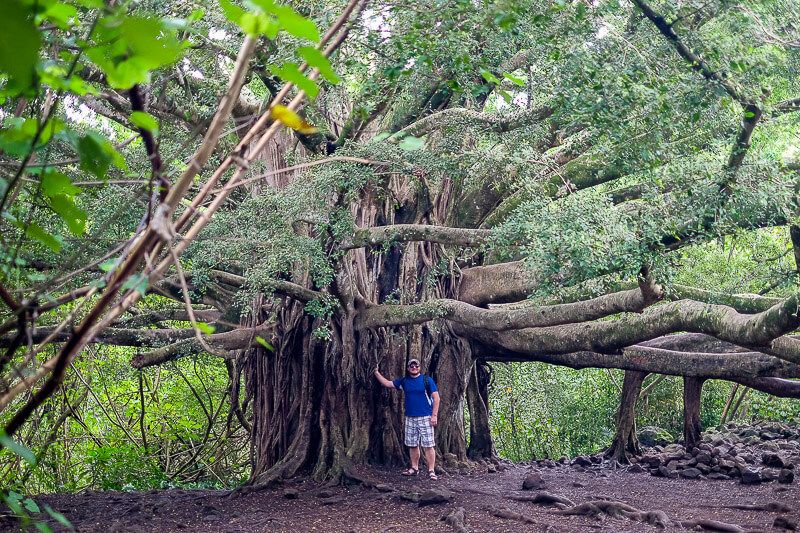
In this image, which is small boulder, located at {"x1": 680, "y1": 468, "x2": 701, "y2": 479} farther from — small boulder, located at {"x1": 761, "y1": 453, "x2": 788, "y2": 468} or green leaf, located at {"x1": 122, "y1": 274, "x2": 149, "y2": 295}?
green leaf, located at {"x1": 122, "y1": 274, "x2": 149, "y2": 295}

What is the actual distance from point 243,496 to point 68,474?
4.53m

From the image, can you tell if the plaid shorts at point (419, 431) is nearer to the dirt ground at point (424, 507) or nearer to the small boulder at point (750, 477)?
the dirt ground at point (424, 507)

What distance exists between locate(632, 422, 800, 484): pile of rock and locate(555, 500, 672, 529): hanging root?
9.38 feet

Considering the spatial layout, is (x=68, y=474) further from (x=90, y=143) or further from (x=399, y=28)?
(x=90, y=143)

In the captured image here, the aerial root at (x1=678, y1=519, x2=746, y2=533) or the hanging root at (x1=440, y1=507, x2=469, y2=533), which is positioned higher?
the hanging root at (x1=440, y1=507, x2=469, y2=533)

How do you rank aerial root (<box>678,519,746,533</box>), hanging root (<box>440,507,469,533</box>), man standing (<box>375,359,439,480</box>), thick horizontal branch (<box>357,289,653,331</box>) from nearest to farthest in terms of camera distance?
aerial root (<box>678,519,746,533</box>)
hanging root (<box>440,507,469,533</box>)
thick horizontal branch (<box>357,289,653,331</box>)
man standing (<box>375,359,439,480</box>)

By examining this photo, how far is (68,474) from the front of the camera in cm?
1264

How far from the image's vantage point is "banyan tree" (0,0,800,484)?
5836 mm

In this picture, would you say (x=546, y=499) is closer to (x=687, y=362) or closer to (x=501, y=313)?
(x=501, y=313)

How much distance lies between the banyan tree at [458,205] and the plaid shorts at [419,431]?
446 mm

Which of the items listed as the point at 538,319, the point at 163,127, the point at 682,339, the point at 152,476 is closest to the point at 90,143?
the point at 163,127

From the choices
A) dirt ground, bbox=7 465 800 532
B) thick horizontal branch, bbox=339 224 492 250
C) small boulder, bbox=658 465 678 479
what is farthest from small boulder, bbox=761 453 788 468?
thick horizontal branch, bbox=339 224 492 250

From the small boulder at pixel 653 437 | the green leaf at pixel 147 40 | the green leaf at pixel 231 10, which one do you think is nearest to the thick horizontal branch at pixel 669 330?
the small boulder at pixel 653 437

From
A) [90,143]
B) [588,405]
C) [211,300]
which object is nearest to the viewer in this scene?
[90,143]
